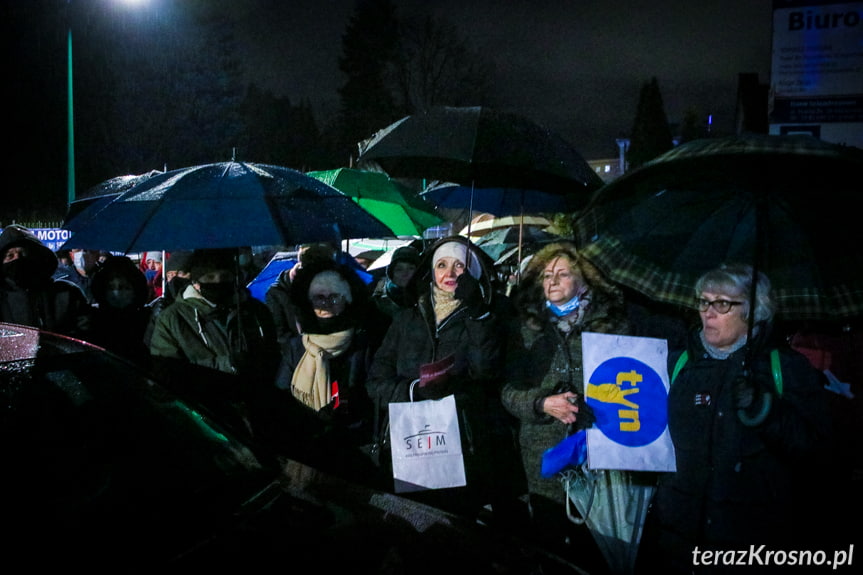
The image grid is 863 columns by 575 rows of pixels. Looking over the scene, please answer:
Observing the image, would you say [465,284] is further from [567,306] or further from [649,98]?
[649,98]

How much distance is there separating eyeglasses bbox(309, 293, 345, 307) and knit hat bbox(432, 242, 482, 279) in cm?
78

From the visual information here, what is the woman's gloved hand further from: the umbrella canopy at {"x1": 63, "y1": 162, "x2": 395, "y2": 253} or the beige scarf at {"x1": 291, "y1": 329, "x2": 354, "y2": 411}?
the beige scarf at {"x1": 291, "y1": 329, "x2": 354, "y2": 411}

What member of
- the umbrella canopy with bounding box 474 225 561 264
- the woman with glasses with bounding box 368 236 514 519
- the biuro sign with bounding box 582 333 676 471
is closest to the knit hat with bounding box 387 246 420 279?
the woman with glasses with bounding box 368 236 514 519

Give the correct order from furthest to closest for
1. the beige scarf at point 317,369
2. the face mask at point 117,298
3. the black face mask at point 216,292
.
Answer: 1. the face mask at point 117,298
2. the black face mask at point 216,292
3. the beige scarf at point 317,369

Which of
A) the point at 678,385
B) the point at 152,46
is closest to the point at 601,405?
the point at 678,385

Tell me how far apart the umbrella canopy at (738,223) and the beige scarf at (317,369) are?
1613 millimetres

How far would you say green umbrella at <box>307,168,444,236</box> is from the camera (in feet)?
20.7

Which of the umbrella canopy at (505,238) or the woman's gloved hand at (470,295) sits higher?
the umbrella canopy at (505,238)

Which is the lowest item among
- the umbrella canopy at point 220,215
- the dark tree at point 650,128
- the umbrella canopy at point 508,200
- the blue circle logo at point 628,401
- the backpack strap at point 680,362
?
the blue circle logo at point 628,401

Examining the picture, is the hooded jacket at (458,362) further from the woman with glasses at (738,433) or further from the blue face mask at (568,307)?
the woman with glasses at (738,433)

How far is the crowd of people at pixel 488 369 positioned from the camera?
110 inches

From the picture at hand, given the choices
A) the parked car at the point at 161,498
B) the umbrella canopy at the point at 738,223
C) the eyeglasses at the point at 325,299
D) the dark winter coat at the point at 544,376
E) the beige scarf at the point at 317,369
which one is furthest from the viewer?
the eyeglasses at the point at 325,299

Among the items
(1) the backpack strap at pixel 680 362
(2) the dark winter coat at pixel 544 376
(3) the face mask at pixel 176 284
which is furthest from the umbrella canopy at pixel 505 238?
(1) the backpack strap at pixel 680 362

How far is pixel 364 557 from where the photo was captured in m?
2.46
